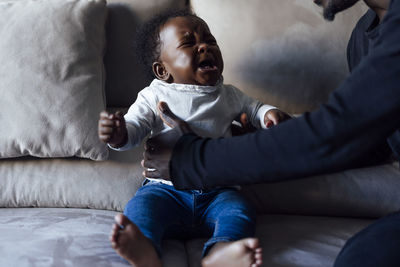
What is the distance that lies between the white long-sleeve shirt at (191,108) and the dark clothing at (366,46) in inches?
13.2

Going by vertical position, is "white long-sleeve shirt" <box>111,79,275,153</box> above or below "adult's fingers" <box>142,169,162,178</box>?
above

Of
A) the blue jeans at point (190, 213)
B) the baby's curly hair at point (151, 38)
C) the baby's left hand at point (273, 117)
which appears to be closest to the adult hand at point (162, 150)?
the blue jeans at point (190, 213)

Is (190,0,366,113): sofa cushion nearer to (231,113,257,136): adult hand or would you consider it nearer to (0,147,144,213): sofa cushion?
(231,113,257,136): adult hand

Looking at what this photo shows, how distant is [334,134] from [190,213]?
1.70ft

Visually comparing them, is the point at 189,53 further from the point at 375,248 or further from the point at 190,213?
the point at 375,248

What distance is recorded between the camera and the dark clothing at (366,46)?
0.99 m

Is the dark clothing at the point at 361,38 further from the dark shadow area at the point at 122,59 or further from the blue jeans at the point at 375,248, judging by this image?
the dark shadow area at the point at 122,59

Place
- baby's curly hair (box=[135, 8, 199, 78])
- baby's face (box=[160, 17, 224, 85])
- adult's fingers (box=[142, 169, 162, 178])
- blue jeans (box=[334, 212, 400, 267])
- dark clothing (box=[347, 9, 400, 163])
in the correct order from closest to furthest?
blue jeans (box=[334, 212, 400, 267]), adult's fingers (box=[142, 169, 162, 178]), dark clothing (box=[347, 9, 400, 163]), baby's face (box=[160, 17, 224, 85]), baby's curly hair (box=[135, 8, 199, 78])

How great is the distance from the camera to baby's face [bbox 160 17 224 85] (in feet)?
3.58

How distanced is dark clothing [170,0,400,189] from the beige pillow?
572 millimetres

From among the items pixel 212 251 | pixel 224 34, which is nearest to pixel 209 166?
pixel 212 251

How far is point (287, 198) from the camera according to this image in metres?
1.11

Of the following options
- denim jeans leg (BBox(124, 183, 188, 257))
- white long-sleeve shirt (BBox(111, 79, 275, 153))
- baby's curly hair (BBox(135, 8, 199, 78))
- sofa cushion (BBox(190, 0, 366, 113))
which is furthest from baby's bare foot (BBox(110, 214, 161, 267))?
sofa cushion (BBox(190, 0, 366, 113))

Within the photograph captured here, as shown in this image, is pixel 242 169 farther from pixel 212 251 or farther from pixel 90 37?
pixel 90 37
